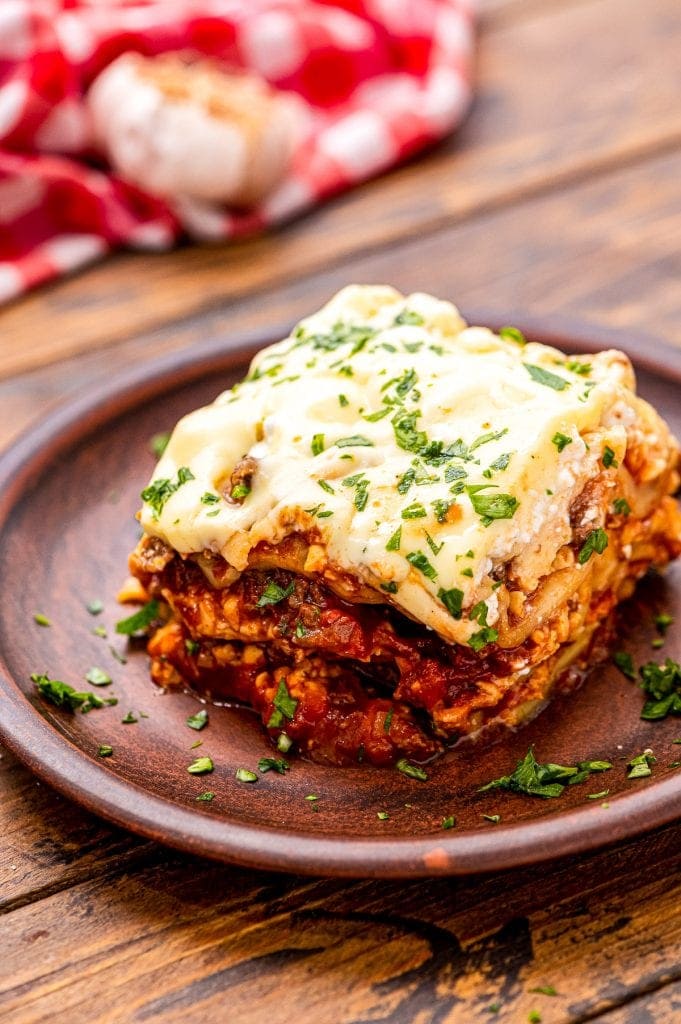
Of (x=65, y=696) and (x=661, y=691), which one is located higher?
(x=65, y=696)

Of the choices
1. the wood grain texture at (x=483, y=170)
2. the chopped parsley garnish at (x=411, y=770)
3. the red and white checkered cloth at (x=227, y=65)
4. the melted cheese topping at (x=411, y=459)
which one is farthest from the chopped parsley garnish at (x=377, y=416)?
the red and white checkered cloth at (x=227, y=65)

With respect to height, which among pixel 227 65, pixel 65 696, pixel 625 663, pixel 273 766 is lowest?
pixel 625 663

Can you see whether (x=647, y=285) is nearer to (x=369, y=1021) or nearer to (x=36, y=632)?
(x=36, y=632)

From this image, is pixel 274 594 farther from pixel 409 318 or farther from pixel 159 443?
pixel 159 443

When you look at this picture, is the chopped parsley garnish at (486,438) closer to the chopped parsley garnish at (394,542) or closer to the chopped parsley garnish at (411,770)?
the chopped parsley garnish at (394,542)

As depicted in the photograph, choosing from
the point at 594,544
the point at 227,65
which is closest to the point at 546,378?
the point at 594,544
